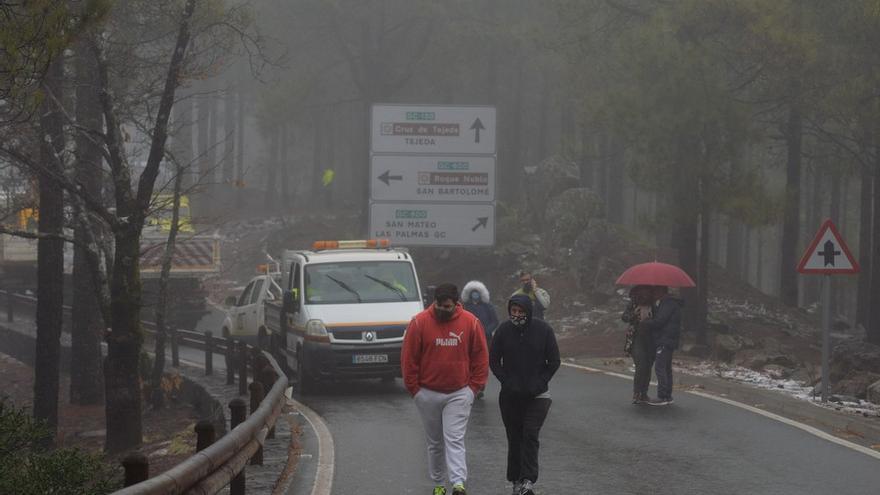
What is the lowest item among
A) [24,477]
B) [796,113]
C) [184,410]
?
[184,410]

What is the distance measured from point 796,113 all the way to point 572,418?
17.7 meters

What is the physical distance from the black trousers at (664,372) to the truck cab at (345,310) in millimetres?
4009

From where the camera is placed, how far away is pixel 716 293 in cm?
3556

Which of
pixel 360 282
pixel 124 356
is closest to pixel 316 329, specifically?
pixel 360 282

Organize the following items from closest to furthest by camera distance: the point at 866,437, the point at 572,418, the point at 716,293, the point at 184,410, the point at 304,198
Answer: the point at 866,437, the point at 572,418, the point at 184,410, the point at 716,293, the point at 304,198

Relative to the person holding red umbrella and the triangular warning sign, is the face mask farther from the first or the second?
the triangular warning sign

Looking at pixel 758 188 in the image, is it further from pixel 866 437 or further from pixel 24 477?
pixel 24 477

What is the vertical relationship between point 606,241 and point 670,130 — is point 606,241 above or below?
below

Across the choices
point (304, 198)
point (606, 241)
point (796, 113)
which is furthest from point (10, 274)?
point (304, 198)

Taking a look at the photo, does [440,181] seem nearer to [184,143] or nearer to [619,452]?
[184,143]

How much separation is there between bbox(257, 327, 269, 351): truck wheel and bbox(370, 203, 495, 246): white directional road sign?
334 inches

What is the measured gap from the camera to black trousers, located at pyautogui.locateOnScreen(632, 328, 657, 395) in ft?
55.4

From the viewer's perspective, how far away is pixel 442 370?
9828 millimetres

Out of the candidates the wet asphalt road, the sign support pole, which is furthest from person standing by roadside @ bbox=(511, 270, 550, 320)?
the sign support pole
